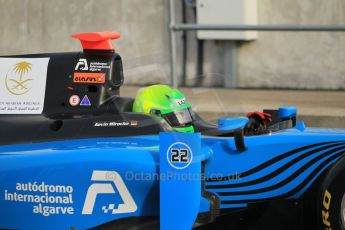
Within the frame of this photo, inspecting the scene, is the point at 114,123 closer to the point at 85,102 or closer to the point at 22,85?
the point at 85,102

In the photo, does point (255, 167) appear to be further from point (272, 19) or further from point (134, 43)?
point (134, 43)

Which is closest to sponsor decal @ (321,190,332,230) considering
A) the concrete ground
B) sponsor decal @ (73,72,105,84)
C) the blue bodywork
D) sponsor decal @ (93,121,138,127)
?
the blue bodywork

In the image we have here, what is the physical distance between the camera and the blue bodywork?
13.0 ft

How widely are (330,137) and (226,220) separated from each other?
75 centimetres

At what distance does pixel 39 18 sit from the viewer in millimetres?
11117

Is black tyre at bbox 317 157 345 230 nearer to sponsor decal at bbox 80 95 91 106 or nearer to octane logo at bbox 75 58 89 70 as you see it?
sponsor decal at bbox 80 95 91 106

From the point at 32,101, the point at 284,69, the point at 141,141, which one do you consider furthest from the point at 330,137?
the point at 284,69

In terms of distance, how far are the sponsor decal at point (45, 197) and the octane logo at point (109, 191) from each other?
109 millimetres

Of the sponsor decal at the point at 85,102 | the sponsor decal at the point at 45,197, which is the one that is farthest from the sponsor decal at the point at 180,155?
the sponsor decal at the point at 85,102

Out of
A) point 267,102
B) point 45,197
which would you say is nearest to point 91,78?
point 45,197

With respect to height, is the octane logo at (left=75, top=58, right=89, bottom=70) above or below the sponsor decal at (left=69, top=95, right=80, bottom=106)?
above

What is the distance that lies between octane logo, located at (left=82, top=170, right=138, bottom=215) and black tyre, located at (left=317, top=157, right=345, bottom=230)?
Result: 3.38ft

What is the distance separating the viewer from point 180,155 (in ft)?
12.6

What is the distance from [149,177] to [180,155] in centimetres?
24
